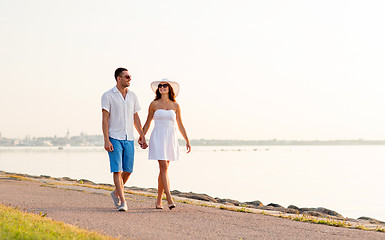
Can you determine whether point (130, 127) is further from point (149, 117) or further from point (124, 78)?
point (124, 78)

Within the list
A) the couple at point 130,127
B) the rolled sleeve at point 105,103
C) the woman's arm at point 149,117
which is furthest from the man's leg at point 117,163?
the woman's arm at point 149,117

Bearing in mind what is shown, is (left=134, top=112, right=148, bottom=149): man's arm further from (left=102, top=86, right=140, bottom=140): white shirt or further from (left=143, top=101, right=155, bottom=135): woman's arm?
(left=102, top=86, right=140, bottom=140): white shirt

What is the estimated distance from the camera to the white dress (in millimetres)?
10016

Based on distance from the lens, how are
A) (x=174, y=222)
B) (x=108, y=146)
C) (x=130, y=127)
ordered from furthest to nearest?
(x=130, y=127) → (x=108, y=146) → (x=174, y=222)

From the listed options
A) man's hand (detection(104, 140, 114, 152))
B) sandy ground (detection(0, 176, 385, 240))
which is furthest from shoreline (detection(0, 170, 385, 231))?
man's hand (detection(104, 140, 114, 152))

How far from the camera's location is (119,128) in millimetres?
9766

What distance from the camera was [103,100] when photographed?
9.80 m

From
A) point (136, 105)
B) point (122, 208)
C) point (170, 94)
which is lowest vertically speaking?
point (122, 208)

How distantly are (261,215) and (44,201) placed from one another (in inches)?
182

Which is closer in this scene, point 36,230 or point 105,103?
point 36,230

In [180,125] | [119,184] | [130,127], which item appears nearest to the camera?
[119,184]

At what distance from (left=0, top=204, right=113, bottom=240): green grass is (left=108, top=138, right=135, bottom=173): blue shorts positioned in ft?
5.92

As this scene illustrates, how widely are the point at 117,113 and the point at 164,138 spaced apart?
1013 millimetres

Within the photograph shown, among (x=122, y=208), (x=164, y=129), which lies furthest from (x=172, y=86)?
(x=122, y=208)
